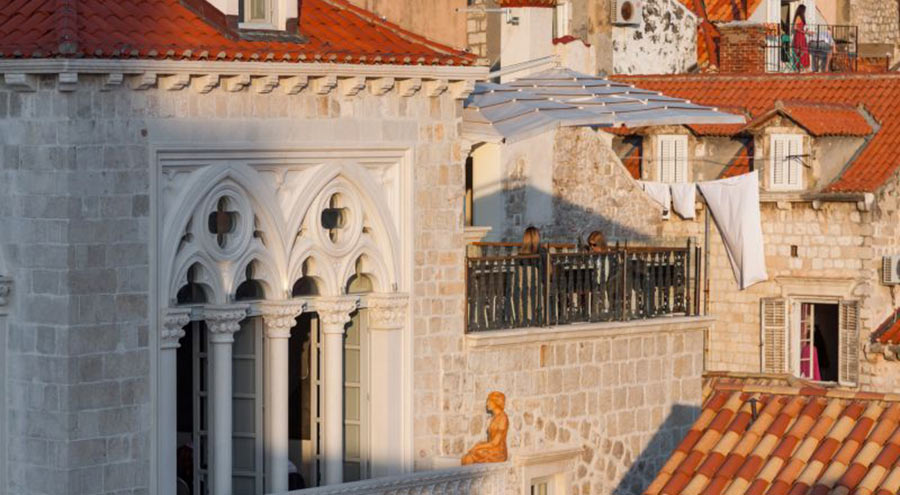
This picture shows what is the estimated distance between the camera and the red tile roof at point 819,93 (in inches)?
1585

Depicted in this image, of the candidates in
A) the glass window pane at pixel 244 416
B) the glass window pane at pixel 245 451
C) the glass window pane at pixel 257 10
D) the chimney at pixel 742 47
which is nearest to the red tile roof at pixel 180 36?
the glass window pane at pixel 257 10

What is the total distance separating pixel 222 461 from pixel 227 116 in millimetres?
3133

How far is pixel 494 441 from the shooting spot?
25.0 meters

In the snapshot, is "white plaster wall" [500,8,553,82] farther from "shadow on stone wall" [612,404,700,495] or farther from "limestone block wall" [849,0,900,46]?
"limestone block wall" [849,0,900,46]

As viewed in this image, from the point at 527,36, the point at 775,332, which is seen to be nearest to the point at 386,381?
the point at 527,36

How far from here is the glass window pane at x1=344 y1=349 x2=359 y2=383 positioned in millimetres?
24641

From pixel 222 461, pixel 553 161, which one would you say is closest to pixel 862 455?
pixel 222 461

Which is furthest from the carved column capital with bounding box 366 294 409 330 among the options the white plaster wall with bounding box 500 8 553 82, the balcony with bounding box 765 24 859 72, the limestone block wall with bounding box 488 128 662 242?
the balcony with bounding box 765 24 859 72

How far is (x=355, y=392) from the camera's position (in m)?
24.7

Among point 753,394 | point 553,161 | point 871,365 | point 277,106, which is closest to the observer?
point 753,394

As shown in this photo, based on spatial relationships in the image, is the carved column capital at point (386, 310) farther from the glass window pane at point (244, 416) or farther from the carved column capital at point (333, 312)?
the glass window pane at point (244, 416)

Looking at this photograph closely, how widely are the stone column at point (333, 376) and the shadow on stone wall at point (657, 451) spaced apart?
12.6 feet

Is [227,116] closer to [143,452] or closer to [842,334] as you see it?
[143,452]

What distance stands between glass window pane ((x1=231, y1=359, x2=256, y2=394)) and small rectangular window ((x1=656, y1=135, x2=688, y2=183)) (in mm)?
19027
